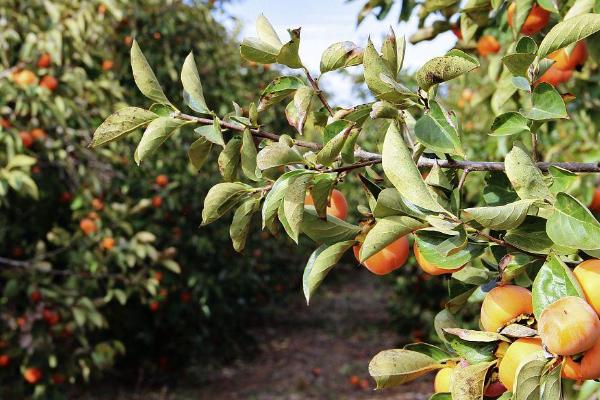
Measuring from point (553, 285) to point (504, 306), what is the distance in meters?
0.07

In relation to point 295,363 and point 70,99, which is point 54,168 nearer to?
point 70,99

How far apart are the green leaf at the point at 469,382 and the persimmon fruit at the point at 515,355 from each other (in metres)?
0.02

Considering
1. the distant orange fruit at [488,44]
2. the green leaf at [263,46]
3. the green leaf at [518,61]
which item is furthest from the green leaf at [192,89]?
the distant orange fruit at [488,44]

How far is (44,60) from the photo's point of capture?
10.2 ft

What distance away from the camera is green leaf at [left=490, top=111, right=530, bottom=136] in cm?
87

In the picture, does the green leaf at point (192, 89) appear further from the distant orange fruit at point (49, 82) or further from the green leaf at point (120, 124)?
the distant orange fruit at point (49, 82)

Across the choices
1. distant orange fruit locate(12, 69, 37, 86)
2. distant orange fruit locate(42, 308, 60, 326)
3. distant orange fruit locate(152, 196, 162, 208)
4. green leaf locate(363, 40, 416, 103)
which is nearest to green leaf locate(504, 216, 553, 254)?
green leaf locate(363, 40, 416, 103)

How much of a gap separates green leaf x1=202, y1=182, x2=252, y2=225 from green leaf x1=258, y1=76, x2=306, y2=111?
0.12m

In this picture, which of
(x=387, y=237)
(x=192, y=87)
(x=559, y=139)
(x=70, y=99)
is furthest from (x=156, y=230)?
(x=387, y=237)

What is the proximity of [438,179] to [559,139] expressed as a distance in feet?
9.04

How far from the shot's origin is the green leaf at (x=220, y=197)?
35.6 inches

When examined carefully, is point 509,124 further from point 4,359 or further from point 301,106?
point 4,359

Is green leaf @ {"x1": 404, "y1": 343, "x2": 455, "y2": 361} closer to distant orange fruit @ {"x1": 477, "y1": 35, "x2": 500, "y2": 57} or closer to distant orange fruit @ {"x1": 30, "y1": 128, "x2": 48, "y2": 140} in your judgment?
distant orange fruit @ {"x1": 477, "y1": 35, "x2": 500, "y2": 57}

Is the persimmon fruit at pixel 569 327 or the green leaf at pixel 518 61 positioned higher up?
the green leaf at pixel 518 61
